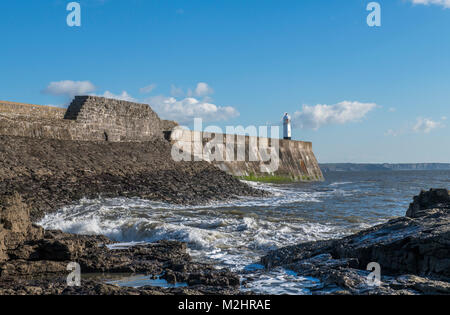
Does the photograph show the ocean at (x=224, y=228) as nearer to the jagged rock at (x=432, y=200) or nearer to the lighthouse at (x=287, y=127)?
the jagged rock at (x=432, y=200)

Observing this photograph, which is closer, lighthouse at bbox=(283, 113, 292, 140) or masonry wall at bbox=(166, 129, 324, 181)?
masonry wall at bbox=(166, 129, 324, 181)

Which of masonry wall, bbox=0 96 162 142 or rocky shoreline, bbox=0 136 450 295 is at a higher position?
masonry wall, bbox=0 96 162 142

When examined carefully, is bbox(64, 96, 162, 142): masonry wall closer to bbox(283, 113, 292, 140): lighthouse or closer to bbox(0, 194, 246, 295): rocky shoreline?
bbox(0, 194, 246, 295): rocky shoreline

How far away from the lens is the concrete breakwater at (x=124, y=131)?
50.9 feet

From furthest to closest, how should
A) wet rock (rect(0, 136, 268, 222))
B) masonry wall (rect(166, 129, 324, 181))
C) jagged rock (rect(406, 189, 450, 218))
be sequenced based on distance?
1. masonry wall (rect(166, 129, 324, 181))
2. wet rock (rect(0, 136, 268, 222))
3. jagged rock (rect(406, 189, 450, 218))

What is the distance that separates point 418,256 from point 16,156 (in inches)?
496

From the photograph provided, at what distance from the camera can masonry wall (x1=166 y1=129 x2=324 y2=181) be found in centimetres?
2448

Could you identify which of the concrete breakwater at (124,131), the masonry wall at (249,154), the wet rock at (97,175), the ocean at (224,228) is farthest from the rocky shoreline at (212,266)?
the masonry wall at (249,154)

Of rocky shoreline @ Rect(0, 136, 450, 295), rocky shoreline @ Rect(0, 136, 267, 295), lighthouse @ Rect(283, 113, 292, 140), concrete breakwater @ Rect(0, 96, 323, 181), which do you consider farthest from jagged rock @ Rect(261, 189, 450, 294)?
lighthouse @ Rect(283, 113, 292, 140)

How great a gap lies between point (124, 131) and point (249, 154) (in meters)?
11.9

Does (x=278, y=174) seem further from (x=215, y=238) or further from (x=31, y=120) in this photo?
(x=215, y=238)

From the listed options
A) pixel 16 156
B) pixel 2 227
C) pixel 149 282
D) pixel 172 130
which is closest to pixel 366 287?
pixel 149 282
